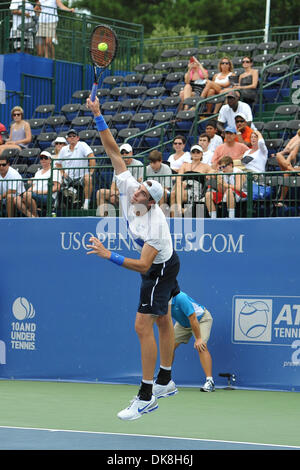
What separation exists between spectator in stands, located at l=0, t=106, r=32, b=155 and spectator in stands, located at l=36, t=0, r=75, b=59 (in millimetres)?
3791

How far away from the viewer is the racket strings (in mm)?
9750

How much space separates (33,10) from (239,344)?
38.7 ft

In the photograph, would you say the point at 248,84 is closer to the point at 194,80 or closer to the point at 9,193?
the point at 194,80

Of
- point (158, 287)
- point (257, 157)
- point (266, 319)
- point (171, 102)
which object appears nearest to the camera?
point (158, 287)

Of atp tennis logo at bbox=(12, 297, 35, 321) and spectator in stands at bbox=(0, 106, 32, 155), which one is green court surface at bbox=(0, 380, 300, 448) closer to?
atp tennis logo at bbox=(12, 297, 35, 321)

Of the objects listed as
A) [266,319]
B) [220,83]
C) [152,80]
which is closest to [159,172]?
[266,319]

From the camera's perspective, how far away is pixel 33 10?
2131cm

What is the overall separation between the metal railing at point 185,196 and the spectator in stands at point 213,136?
221cm

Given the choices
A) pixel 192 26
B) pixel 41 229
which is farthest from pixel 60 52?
pixel 192 26

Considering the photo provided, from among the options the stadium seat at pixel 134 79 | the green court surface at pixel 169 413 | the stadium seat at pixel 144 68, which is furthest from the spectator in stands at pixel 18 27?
the green court surface at pixel 169 413

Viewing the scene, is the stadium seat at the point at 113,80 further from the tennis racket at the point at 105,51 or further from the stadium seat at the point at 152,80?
the tennis racket at the point at 105,51

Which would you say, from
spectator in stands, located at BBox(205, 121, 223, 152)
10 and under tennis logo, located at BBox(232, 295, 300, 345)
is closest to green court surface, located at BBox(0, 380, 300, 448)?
10 and under tennis logo, located at BBox(232, 295, 300, 345)

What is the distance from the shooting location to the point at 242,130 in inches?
590

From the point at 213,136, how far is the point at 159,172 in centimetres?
249
